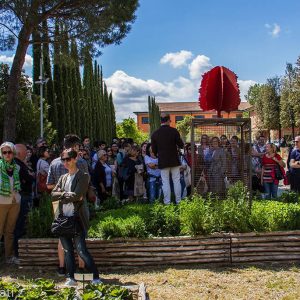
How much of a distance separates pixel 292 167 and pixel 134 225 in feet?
14.8

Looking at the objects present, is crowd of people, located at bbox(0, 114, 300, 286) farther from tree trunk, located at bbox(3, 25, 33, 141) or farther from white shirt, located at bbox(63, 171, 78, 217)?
tree trunk, located at bbox(3, 25, 33, 141)

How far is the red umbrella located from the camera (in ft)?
25.1

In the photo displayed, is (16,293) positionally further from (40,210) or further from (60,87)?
(60,87)

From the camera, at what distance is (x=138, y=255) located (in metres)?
6.39

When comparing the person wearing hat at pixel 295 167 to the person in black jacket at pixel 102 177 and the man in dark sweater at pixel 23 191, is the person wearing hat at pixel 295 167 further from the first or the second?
the man in dark sweater at pixel 23 191

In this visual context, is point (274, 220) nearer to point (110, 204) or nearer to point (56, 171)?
point (56, 171)

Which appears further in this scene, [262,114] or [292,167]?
[262,114]

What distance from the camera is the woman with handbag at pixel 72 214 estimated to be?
5.47m

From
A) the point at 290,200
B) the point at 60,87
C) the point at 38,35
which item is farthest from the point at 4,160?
the point at 60,87

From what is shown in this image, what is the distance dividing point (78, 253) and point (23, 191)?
1.93 metres

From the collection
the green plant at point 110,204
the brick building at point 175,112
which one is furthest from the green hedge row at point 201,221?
the brick building at point 175,112

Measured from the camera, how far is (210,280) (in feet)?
18.9

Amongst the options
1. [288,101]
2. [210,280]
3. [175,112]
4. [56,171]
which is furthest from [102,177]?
[175,112]

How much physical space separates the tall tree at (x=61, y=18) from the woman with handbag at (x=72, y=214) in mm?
6756
